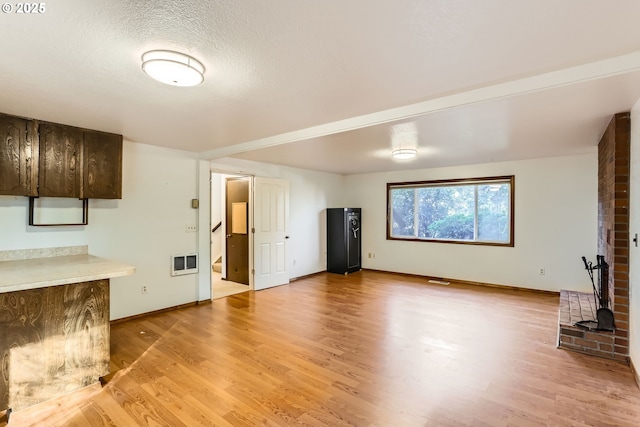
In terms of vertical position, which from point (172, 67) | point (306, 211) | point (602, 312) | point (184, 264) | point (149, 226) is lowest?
point (602, 312)

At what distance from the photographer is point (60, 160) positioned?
3.08m

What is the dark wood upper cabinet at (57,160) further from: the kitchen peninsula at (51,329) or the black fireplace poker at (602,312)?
the black fireplace poker at (602,312)

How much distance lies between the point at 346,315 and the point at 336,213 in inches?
120

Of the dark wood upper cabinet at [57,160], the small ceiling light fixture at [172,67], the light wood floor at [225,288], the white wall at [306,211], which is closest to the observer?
the small ceiling light fixture at [172,67]

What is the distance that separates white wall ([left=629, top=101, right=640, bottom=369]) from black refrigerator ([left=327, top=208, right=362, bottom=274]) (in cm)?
453

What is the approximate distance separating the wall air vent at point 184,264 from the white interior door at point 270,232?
1.07 meters

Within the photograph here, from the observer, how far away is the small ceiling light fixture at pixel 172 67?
1699 mm

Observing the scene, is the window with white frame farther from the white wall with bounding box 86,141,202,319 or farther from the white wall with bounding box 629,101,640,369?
the white wall with bounding box 86,141,202,319

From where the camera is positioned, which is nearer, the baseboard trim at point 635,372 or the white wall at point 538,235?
the baseboard trim at point 635,372

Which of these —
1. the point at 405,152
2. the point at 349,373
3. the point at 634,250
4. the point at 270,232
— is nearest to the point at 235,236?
the point at 270,232

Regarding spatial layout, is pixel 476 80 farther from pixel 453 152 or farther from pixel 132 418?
pixel 132 418

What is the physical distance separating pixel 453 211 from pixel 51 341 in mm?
6067

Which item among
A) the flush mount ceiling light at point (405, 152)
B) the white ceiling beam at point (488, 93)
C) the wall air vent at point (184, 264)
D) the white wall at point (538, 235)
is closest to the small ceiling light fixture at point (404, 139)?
the flush mount ceiling light at point (405, 152)

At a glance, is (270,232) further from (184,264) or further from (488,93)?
(488,93)
